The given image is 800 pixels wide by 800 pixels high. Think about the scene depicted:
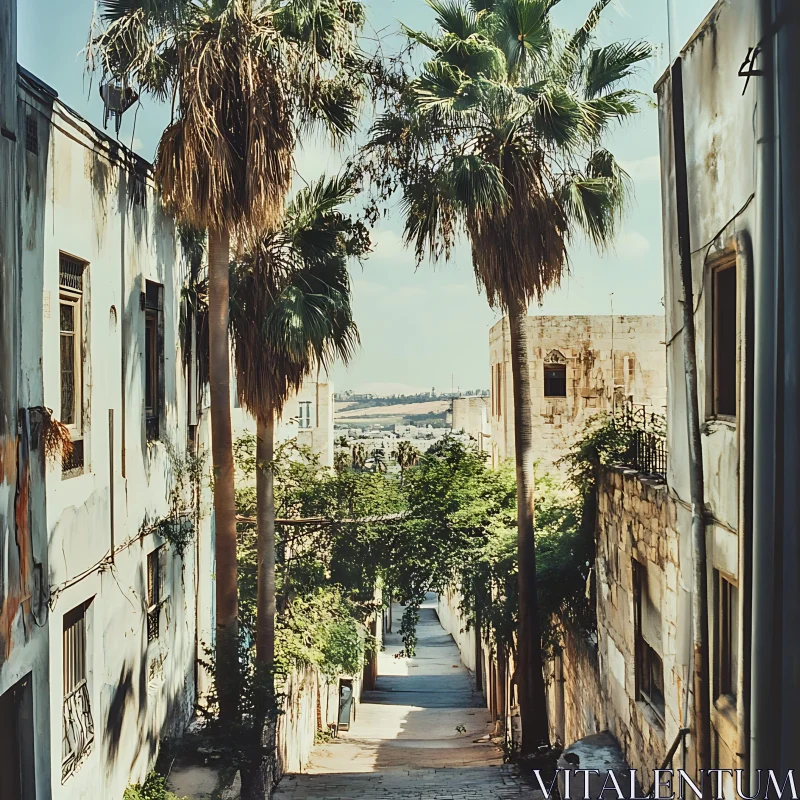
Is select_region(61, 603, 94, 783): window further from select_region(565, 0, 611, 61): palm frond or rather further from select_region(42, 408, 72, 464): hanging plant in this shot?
select_region(565, 0, 611, 61): palm frond

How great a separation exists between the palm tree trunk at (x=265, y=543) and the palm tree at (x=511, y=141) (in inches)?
83.8

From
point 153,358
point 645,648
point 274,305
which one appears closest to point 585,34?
point 274,305

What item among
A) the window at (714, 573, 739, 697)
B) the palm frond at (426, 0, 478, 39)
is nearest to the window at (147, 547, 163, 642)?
the window at (714, 573, 739, 697)

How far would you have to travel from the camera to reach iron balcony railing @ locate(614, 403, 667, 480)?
21.1 ft

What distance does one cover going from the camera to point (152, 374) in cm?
666

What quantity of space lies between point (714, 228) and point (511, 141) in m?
2.56

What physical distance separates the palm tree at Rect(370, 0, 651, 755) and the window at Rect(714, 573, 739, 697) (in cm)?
308

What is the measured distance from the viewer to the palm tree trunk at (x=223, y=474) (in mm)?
6469

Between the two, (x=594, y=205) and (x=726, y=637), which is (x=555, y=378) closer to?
(x=594, y=205)

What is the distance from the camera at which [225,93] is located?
6.08 m

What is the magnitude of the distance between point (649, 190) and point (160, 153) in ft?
13.5

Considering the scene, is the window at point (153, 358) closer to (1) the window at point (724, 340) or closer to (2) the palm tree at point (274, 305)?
(2) the palm tree at point (274, 305)

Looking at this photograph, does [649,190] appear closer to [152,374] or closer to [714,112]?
[714,112]

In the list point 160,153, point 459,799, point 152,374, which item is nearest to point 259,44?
point 160,153
